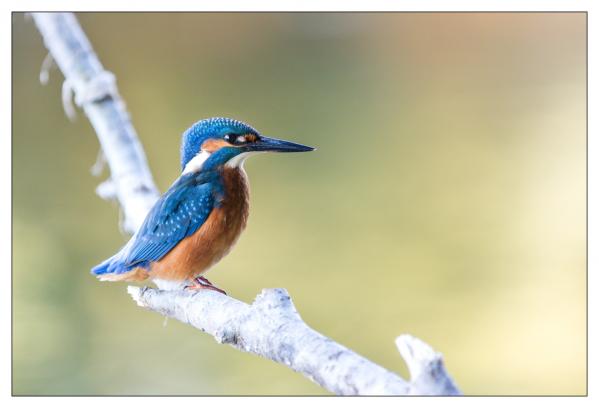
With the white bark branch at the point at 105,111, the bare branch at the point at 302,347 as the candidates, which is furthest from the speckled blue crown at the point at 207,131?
the bare branch at the point at 302,347

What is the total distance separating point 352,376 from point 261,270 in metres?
1.11

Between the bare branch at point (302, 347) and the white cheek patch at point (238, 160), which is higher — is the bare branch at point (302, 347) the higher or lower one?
the lower one

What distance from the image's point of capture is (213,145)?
162 centimetres

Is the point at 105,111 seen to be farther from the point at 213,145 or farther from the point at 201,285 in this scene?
the point at 201,285

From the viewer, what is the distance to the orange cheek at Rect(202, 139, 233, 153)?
1613 millimetres

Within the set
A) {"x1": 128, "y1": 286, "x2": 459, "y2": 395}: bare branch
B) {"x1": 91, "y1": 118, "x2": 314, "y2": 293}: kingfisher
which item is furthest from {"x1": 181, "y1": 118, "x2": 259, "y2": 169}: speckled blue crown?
{"x1": 128, "y1": 286, "x2": 459, "y2": 395}: bare branch

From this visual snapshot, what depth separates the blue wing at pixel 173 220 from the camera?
1639 millimetres

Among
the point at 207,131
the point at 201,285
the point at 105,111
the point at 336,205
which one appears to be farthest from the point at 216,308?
the point at 336,205

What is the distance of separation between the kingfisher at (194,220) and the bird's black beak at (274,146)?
0.02m

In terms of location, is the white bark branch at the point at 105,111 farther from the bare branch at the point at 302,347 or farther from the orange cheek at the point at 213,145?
the bare branch at the point at 302,347

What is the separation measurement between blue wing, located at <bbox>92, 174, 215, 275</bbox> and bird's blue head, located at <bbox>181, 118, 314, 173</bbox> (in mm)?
52
